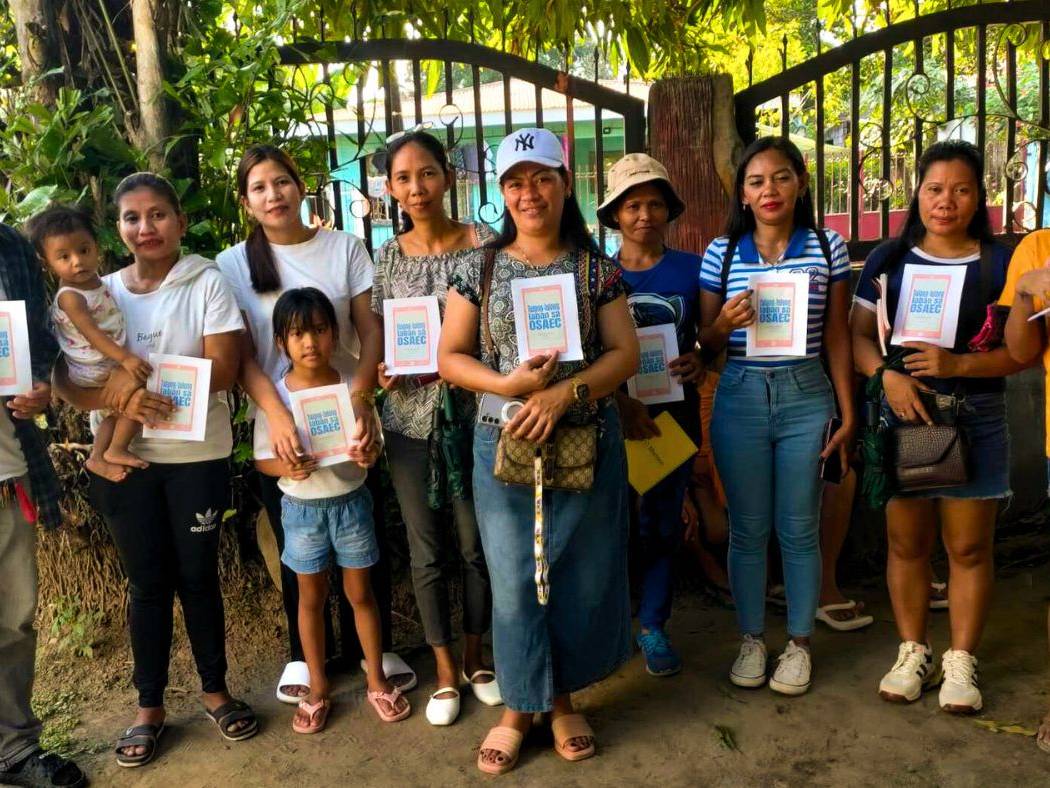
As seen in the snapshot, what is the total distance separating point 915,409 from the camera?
2928mm

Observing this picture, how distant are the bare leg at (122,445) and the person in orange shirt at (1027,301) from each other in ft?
8.89

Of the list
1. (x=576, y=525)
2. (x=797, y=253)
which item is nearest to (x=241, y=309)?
(x=576, y=525)

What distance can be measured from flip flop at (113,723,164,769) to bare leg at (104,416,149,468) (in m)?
0.92

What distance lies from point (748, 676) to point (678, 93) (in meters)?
2.62

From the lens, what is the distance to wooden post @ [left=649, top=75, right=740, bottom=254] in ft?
13.9

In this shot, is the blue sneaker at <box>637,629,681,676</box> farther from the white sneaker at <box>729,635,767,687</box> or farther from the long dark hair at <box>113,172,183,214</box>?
the long dark hair at <box>113,172,183,214</box>

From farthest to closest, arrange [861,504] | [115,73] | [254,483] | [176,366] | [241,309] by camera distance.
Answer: [861,504] < [254,483] < [115,73] < [241,309] < [176,366]

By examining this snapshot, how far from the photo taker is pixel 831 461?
10.3 feet

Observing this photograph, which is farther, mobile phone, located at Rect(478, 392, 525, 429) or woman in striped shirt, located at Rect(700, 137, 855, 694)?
woman in striped shirt, located at Rect(700, 137, 855, 694)

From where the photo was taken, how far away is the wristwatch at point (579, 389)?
2570 mm


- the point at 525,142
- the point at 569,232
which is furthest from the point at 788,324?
the point at 525,142

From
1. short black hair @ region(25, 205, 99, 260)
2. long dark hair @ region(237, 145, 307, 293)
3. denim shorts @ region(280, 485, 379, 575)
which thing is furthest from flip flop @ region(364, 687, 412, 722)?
short black hair @ region(25, 205, 99, 260)

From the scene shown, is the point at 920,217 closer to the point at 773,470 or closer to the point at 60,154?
the point at 773,470

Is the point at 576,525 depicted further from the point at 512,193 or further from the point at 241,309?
the point at 241,309
